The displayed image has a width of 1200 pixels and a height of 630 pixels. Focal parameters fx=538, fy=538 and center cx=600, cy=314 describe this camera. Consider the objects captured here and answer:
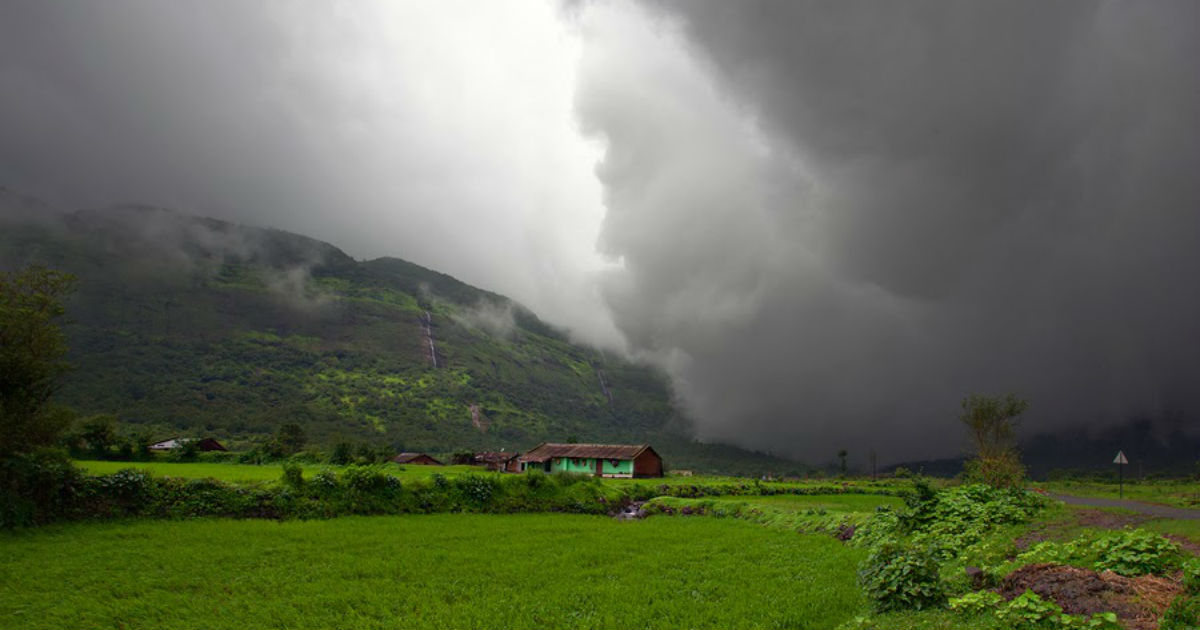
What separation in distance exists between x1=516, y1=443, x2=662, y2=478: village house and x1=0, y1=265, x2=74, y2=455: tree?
167 ft

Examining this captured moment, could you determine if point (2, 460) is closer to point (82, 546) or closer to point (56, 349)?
point (56, 349)

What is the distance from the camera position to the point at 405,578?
1548cm

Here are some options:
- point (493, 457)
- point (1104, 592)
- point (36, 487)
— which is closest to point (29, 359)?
point (36, 487)

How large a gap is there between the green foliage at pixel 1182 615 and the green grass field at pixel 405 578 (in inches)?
217

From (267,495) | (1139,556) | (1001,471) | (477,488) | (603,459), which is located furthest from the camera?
(603,459)

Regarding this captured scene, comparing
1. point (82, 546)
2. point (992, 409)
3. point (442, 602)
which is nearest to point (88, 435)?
point (82, 546)

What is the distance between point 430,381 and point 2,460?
18523 cm

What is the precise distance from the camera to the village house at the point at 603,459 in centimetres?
7075

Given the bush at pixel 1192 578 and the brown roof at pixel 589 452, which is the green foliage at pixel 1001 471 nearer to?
the bush at pixel 1192 578

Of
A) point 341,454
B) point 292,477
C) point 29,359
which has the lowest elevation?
point 341,454

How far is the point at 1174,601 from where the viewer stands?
8.10 meters

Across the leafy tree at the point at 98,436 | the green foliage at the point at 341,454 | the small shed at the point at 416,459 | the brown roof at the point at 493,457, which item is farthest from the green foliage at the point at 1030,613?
the small shed at the point at 416,459

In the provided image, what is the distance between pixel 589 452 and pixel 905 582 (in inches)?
2555

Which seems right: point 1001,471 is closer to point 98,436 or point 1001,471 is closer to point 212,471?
point 212,471
